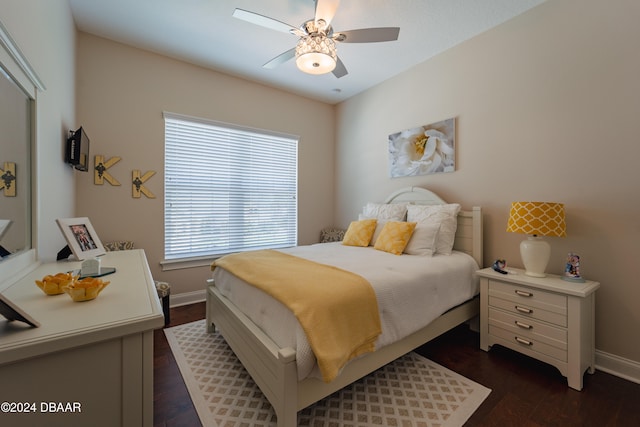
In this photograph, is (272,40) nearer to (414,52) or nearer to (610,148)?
(414,52)

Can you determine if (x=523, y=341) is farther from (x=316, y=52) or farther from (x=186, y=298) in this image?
(x=186, y=298)

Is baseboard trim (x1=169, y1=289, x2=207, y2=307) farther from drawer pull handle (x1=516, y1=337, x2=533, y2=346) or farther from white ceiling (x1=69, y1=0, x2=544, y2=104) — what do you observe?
drawer pull handle (x1=516, y1=337, x2=533, y2=346)

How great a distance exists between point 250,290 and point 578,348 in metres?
2.17

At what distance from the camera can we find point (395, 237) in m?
2.61

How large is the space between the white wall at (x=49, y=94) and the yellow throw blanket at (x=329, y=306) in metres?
1.27

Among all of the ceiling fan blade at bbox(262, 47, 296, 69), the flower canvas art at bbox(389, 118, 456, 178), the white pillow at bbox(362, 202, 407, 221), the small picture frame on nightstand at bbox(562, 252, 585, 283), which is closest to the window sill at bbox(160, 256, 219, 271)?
the white pillow at bbox(362, 202, 407, 221)

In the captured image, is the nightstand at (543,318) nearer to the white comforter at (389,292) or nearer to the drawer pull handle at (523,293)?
the drawer pull handle at (523,293)

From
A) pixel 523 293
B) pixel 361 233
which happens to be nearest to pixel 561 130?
pixel 523 293

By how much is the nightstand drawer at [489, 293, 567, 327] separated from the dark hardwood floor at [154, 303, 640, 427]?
0.39 metres

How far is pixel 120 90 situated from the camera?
284 centimetres

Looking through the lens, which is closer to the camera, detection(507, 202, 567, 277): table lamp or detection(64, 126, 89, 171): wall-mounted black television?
detection(507, 202, 567, 277): table lamp

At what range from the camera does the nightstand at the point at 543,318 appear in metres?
1.77

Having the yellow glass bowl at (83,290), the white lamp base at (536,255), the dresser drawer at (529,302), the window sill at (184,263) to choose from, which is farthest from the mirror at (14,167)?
the white lamp base at (536,255)

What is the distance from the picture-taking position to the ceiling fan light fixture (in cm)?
191
